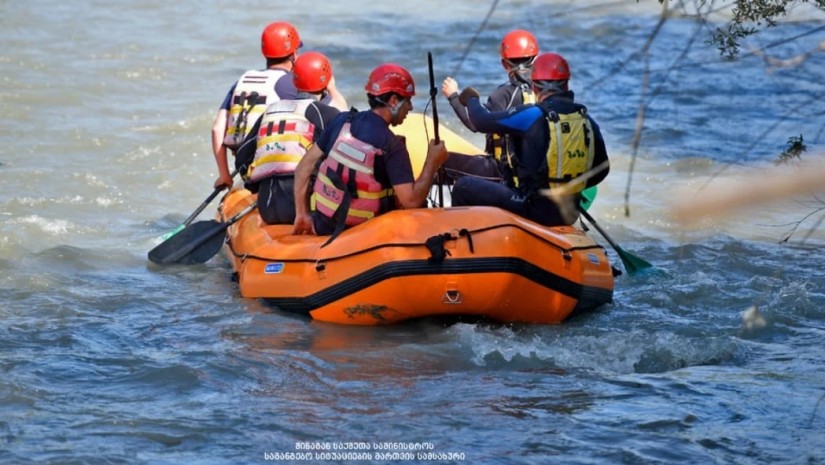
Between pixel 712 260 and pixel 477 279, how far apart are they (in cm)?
307

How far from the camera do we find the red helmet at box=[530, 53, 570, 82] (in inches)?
283

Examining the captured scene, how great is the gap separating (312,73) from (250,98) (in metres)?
0.88

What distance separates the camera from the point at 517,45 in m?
8.42

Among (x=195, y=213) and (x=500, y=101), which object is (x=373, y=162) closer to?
(x=500, y=101)

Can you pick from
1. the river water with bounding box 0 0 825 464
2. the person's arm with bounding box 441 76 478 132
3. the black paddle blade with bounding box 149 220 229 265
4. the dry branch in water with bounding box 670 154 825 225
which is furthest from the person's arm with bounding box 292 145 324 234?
the dry branch in water with bounding box 670 154 825 225

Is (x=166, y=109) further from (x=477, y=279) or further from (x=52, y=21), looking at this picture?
(x=477, y=279)

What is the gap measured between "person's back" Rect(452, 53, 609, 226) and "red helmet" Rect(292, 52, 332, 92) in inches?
38.4

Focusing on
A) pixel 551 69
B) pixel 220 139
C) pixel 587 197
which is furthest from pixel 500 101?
pixel 220 139

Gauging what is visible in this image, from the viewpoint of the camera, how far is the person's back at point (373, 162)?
265 inches

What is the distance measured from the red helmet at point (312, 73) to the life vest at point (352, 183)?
0.90m

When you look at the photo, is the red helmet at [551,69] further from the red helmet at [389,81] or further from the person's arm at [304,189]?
the person's arm at [304,189]

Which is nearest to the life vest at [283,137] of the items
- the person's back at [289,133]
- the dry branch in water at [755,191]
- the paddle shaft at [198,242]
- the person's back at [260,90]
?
the person's back at [289,133]

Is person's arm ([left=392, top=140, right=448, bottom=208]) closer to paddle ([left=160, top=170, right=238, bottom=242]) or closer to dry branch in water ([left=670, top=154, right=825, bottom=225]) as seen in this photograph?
paddle ([left=160, top=170, right=238, bottom=242])

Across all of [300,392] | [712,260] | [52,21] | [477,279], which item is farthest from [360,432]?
[52,21]
